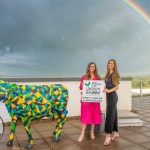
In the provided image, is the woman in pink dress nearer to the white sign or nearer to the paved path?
the white sign

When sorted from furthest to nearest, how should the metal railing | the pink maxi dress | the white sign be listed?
the metal railing → the pink maxi dress → the white sign

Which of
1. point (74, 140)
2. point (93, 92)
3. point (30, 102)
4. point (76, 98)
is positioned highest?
point (93, 92)

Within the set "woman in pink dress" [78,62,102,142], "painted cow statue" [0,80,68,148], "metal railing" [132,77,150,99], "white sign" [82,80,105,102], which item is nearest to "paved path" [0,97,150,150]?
"painted cow statue" [0,80,68,148]

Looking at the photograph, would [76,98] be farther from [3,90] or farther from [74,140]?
[3,90]

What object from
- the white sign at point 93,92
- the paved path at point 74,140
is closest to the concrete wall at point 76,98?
the paved path at point 74,140

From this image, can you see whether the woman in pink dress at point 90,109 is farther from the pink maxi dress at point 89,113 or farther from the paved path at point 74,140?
the paved path at point 74,140

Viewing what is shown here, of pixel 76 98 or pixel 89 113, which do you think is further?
pixel 76 98

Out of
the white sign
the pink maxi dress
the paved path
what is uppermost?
the white sign

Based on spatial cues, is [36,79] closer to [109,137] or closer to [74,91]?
[74,91]

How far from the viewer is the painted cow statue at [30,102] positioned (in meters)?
5.76

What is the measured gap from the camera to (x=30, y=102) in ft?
19.3

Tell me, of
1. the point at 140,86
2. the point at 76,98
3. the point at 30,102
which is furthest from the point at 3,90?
the point at 140,86

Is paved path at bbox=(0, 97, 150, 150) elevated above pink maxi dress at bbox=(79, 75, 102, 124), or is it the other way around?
pink maxi dress at bbox=(79, 75, 102, 124)

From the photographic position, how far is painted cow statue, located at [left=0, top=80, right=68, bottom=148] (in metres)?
5.76
